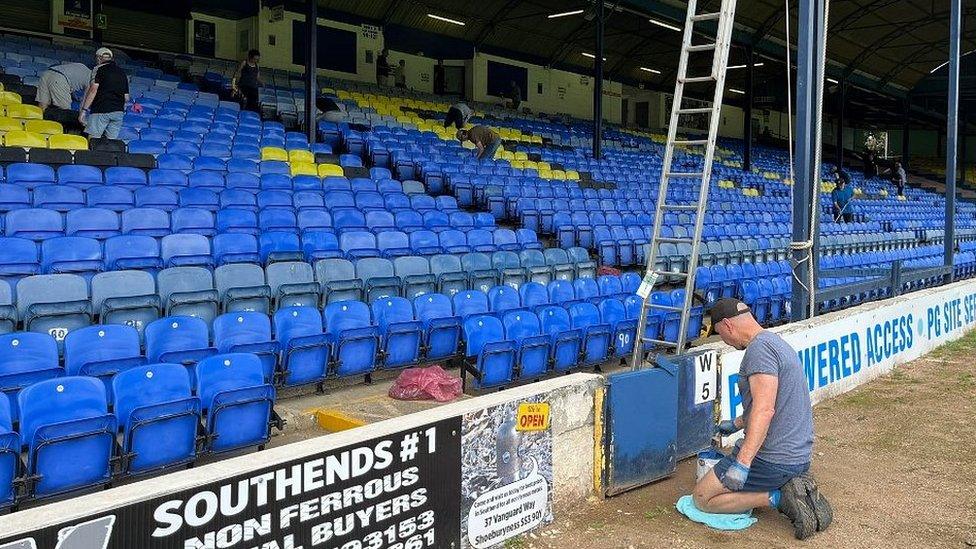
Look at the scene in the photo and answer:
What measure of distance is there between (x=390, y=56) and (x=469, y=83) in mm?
3690

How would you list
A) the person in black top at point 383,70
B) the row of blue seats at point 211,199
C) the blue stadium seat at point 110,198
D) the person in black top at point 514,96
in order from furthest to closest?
the person in black top at point 514,96, the person in black top at point 383,70, the blue stadium seat at point 110,198, the row of blue seats at point 211,199

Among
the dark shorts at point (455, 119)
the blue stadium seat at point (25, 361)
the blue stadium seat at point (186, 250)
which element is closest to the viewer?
the blue stadium seat at point (25, 361)

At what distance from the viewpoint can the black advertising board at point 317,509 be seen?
9.57 feet

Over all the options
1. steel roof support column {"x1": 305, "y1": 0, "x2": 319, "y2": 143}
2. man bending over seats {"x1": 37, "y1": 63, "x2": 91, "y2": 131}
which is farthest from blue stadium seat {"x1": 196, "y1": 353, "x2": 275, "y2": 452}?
steel roof support column {"x1": 305, "y1": 0, "x2": 319, "y2": 143}

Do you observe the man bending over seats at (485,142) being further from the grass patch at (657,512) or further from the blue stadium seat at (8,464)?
the blue stadium seat at (8,464)

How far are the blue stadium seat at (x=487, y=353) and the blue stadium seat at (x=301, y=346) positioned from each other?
4.35 ft

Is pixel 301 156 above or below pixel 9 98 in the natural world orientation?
below

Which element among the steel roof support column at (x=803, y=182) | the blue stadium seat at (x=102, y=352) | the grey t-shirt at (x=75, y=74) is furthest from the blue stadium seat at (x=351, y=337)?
the grey t-shirt at (x=75, y=74)

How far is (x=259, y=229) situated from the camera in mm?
9133

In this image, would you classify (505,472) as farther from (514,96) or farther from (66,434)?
(514,96)

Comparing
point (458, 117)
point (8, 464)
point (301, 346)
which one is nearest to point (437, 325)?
point (301, 346)

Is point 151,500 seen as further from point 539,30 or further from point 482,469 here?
point 539,30

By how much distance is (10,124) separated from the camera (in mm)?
9883

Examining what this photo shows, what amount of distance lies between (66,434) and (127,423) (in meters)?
0.38
